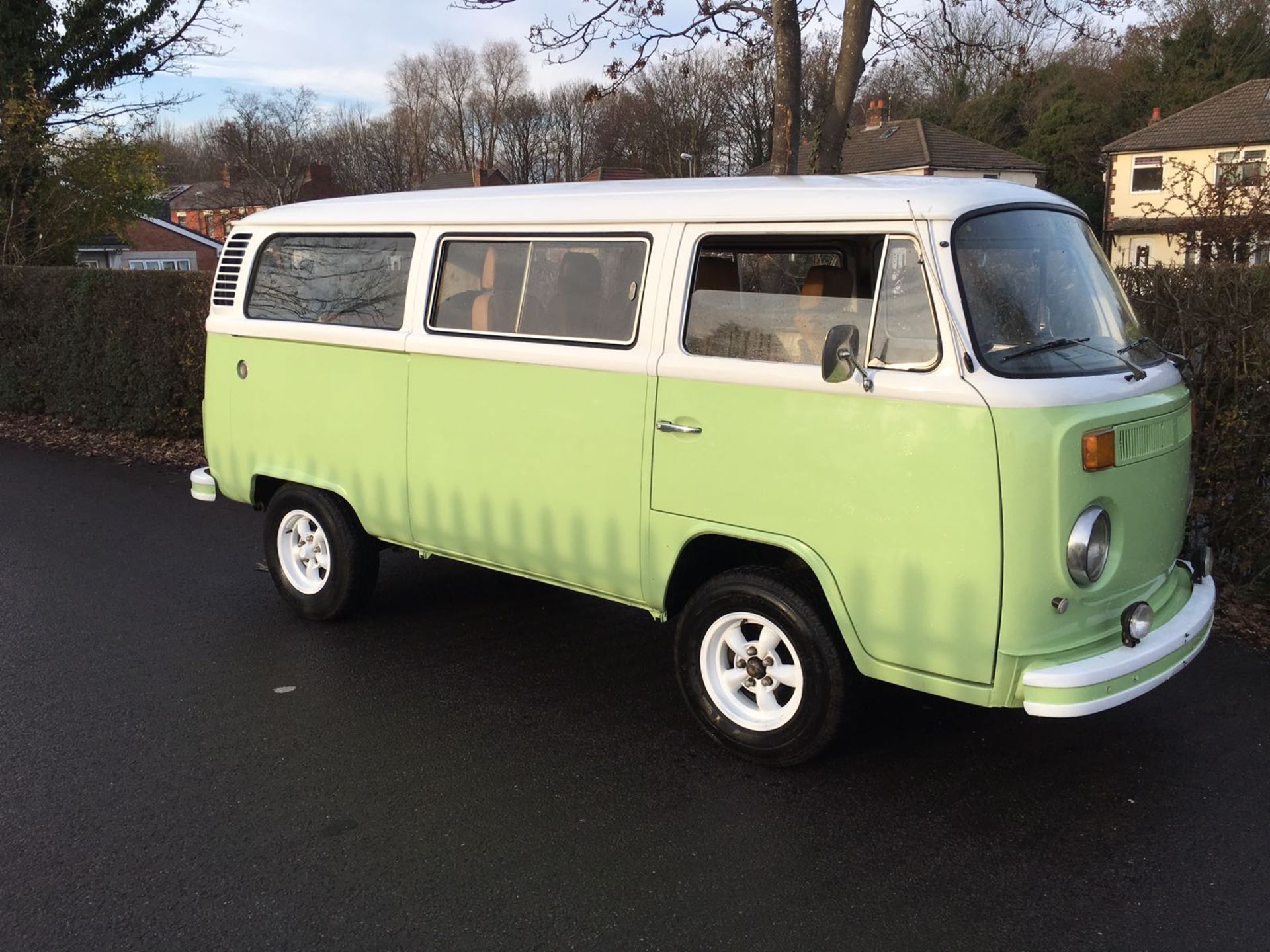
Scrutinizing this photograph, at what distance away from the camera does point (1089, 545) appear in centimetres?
341

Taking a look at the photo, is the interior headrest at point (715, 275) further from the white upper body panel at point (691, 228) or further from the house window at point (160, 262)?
the house window at point (160, 262)

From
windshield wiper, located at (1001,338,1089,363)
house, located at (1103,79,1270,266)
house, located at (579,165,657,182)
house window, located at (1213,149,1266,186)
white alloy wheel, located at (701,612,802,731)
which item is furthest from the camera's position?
house, located at (579,165,657,182)

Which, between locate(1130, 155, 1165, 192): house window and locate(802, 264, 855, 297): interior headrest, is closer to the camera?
locate(802, 264, 855, 297): interior headrest

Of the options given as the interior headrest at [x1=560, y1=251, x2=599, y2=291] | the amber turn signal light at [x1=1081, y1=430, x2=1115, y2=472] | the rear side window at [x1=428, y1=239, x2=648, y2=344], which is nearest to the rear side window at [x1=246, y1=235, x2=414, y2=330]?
the rear side window at [x1=428, y1=239, x2=648, y2=344]

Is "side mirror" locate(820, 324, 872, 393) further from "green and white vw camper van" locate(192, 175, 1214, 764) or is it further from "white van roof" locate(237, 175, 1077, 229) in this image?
"white van roof" locate(237, 175, 1077, 229)

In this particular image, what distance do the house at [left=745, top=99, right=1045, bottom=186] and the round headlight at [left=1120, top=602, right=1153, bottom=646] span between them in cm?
4059

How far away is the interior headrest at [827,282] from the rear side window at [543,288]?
28.1 inches

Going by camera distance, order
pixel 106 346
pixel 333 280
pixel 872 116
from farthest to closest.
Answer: pixel 872 116, pixel 106 346, pixel 333 280

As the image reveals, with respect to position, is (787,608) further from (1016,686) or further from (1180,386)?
(1180,386)

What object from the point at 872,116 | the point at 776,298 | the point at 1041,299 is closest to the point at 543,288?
the point at 776,298

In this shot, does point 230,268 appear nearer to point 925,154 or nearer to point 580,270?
point 580,270

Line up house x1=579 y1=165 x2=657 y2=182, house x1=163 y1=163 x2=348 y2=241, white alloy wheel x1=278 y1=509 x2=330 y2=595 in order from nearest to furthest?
1. white alloy wheel x1=278 y1=509 x2=330 y2=595
2. house x1=579 y1=165 x2=657 y2=182
3. house x1=163 y1=163 x2=348 y2=241

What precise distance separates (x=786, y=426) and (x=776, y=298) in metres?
0.54

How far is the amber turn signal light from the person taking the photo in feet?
11.0
